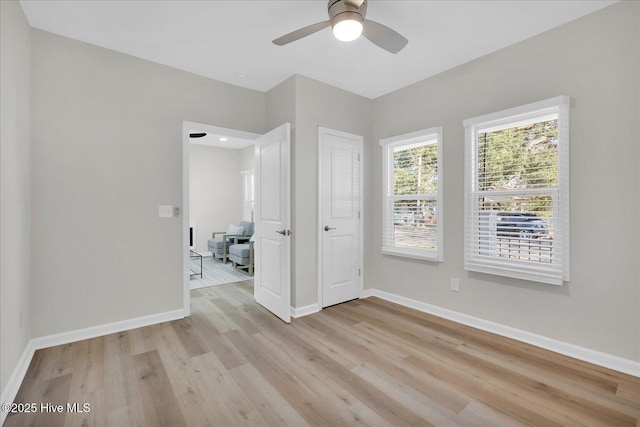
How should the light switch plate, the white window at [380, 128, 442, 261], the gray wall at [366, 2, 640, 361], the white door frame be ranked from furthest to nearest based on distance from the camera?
the white window at [380, 128, 442, 261] < the white door frame < the light switch plate < the gray wall at [366, 2, 640, 361]

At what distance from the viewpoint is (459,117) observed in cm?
312

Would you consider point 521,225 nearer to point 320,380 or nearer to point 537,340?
point 537,340

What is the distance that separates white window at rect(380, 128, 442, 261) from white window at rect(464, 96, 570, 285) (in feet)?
1.28

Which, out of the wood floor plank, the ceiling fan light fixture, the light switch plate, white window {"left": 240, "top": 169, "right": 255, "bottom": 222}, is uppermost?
the ceiling fan light fixture

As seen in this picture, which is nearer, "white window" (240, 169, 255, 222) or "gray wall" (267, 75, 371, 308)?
"gray wall" (267, 75, 371, 308)

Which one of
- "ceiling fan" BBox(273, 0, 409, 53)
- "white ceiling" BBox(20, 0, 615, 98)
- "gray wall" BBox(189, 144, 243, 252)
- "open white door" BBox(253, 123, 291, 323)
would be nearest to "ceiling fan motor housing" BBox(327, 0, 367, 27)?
"ceiling fan" BBox(273, 0, 409, 53)

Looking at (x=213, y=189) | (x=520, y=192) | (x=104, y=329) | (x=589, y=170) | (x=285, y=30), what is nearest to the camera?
(x=589, y=170)

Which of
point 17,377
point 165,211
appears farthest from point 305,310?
point 17,377

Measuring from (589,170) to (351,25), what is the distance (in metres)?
2.12

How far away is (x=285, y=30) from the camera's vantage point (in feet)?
8.30

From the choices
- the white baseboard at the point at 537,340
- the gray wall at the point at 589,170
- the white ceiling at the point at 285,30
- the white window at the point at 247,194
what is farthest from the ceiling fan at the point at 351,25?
the white window at the point at 247,194

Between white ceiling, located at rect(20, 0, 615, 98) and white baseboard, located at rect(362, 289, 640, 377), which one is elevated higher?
white ceiling, located at rect(20, 0, 615, 98)

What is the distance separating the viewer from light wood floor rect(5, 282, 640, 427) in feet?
5.71

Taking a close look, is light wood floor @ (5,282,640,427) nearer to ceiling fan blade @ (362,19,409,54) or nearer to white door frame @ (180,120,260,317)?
white door frame @ (180,120,260,317)
